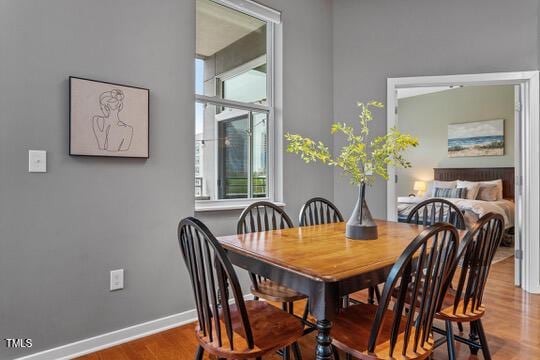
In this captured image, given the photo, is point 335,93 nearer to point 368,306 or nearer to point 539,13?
point 539,13

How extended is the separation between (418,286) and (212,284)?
0.79 metres

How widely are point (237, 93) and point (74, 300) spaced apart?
1.98 meters

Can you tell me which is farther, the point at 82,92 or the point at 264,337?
the point at 82,92

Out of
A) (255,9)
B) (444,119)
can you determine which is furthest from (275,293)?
(444,119)

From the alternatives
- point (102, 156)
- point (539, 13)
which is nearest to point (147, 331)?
point (102, 156)

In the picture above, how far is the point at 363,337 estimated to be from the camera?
139cm

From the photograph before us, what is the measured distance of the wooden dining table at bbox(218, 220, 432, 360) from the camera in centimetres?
122

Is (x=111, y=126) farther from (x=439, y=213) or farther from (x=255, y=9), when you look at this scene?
(x=439, y=213)

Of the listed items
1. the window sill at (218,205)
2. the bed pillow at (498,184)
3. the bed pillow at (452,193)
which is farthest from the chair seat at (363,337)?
the bed pillow at (498,184)

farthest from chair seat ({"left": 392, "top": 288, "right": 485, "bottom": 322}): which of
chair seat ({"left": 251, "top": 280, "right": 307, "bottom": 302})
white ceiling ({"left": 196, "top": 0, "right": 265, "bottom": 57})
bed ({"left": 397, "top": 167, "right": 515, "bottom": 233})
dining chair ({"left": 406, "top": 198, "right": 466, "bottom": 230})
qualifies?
bed ({"left": 397, "top": 167, "right": 515, "bottom": 233})

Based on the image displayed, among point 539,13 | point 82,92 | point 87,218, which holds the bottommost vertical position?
point 87,218

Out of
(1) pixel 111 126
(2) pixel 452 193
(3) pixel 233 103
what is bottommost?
(2) pixel 452 193

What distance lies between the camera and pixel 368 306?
67.3 inches

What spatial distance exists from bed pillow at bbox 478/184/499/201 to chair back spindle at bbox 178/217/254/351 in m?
5.75
